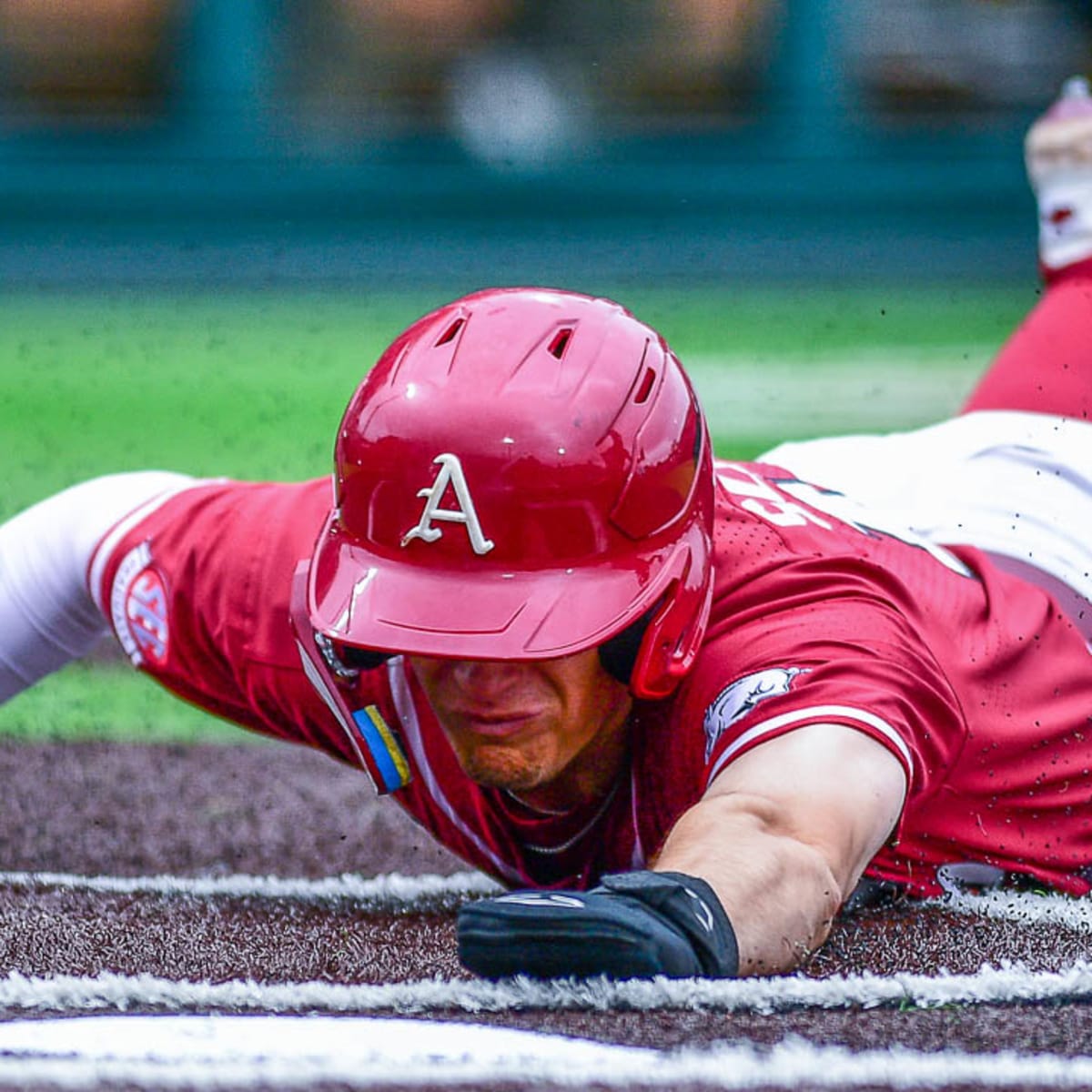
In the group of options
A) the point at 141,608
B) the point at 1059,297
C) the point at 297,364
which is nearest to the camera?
the point at 141,608

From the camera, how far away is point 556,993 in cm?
182

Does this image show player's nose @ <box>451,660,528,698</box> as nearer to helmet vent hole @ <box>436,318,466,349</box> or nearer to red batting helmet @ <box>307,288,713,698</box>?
red batting helmet @ <box>307,288,713,698</box>

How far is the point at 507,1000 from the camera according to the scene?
185 centimetres

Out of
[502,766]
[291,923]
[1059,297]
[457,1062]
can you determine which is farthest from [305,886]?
[1059,297]

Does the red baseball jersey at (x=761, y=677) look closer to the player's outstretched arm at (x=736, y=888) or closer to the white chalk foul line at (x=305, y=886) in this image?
the player's outstretched arm at (x=736, y=888)

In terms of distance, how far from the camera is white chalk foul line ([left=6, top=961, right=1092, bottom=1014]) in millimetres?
1806

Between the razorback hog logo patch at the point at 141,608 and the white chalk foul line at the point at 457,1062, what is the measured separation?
3.09 ft

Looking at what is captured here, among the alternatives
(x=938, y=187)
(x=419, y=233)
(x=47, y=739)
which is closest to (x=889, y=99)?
(x=938, y=187)

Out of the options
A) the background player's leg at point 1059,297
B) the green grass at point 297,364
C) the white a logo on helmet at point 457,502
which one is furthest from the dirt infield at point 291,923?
the green grass at point 297,364

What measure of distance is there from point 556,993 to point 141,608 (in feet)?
3.61

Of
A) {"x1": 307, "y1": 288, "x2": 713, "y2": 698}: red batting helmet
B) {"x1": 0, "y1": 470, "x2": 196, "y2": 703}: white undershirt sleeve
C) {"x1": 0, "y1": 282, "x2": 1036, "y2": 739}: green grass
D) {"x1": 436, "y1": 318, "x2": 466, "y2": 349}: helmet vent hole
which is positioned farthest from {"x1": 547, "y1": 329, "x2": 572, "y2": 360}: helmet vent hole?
{"x1": 0, "y1": 282, "x2": 1036, "y2": 739}: green grass

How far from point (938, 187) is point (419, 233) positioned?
299cm

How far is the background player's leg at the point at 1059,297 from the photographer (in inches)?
141

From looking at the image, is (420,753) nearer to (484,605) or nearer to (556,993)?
(484,605)
